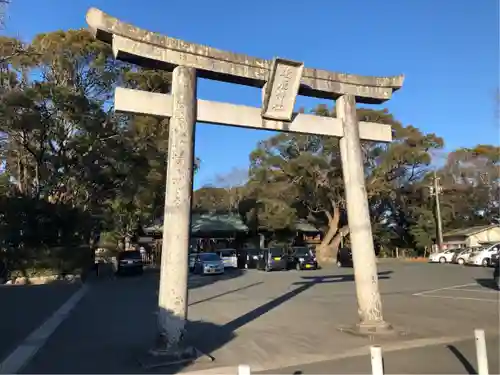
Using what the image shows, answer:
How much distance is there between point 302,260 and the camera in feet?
111

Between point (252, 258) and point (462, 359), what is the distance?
32.6m

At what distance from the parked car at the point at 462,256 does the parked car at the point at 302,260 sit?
12298mm

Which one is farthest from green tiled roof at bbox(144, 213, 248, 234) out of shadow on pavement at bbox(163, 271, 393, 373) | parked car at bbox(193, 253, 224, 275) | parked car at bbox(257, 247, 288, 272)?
shadow on pavement at bbox(163, 271, 393, 373)

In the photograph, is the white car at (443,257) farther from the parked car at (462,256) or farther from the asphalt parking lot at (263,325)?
the asphalt parking lot at (263,325)

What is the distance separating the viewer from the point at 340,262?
1631 inches

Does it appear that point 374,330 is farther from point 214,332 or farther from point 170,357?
point 170,357

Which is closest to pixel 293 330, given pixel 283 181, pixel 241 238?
pixel 283 181

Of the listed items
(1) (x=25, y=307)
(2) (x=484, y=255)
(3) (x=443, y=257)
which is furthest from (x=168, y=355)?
(3) (x=443, y=257)

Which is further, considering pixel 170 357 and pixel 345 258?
pixel 345 258

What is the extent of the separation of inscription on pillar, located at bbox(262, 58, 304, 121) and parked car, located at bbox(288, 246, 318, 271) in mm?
25016

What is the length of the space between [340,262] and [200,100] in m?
34.5

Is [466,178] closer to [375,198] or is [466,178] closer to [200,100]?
[375,198]

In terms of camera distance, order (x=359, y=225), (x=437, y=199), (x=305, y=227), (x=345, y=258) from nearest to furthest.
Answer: (x=359, y=225) → (x=345, y=258) → (x=437, y=199) → (x=305, y=227)

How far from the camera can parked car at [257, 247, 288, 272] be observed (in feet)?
112
